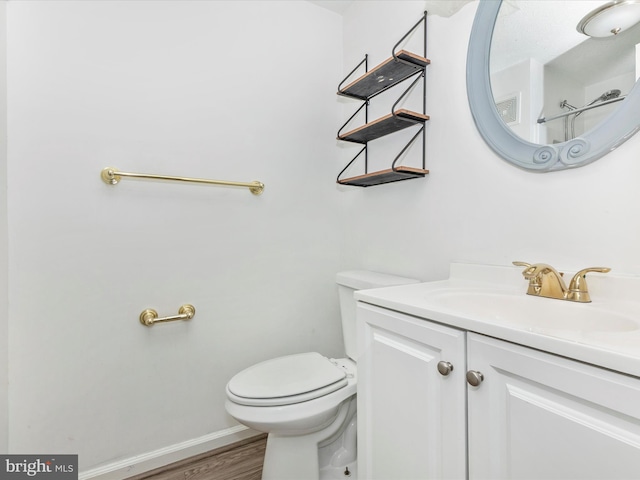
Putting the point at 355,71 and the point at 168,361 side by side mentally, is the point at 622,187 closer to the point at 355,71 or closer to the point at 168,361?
the point at 355,71

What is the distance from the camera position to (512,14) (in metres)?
1.02

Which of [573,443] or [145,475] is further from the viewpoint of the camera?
[145,475]

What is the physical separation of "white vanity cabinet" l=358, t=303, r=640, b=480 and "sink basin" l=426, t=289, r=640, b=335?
0.26ft

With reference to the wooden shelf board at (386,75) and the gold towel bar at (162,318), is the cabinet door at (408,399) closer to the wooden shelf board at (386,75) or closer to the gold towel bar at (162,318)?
the gold towel bar at (162,318)

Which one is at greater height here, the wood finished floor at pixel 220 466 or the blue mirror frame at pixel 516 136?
the blue mirror frame at pixel 516 136

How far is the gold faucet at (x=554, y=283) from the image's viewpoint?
2.65 ft

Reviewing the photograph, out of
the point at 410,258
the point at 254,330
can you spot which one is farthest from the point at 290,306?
the point at 410,258

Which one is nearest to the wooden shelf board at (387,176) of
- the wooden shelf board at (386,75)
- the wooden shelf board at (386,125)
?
the wooden shelf board at (386,125)

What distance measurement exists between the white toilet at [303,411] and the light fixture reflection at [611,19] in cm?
94

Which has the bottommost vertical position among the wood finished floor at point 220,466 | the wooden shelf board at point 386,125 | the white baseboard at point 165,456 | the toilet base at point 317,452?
the wood finished floor at point 220,466

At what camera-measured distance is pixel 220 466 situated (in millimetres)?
1387

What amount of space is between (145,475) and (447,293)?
4.67 ft

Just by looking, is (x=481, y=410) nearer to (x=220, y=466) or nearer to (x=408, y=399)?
(x=408, y=399)

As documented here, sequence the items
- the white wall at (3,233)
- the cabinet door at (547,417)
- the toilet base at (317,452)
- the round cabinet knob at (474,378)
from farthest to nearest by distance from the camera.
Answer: the toilet base at (317,452) < the white wall at (3,233) < the round cabinet knob at (474,378) < the cabinet door at (547,417)
